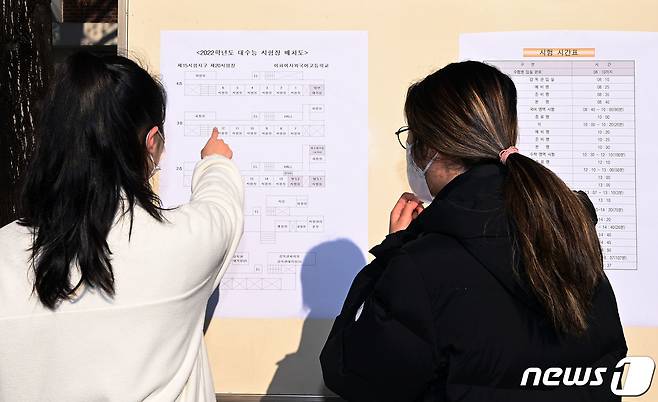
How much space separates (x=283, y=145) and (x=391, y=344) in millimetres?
895

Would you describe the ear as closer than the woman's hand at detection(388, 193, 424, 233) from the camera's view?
Yes

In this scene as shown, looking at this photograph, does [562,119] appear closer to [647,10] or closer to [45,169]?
[647,10]

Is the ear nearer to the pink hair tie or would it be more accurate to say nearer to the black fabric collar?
the black fabric collar

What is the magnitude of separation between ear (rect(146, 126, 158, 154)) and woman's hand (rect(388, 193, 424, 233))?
0.60m

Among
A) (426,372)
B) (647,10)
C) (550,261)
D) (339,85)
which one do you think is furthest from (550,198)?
(647,10)

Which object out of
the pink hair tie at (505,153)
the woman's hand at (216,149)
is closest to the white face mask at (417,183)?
the woman's hand at (216,149)

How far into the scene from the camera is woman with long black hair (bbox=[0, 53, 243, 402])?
1.25 metres

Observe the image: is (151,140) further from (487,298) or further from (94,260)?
(487,298)

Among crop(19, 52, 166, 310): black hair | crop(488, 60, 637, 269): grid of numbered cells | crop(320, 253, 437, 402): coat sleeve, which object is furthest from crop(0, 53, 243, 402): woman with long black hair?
crop(488, 60, 637, 269): grid of numbered cells

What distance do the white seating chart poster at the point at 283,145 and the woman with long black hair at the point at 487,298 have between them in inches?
25.5

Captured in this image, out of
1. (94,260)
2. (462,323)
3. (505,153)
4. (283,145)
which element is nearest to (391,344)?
(462,323)

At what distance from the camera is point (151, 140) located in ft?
4.62

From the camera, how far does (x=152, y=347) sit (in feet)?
4.28

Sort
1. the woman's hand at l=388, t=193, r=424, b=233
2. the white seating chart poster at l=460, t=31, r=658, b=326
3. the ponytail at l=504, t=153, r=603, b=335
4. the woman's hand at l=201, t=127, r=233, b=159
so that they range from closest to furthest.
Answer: the ponytail at l=504, t=153, r=603, b=335 → the woman's hand at l=388, t=193, r=424, b=233 → the woman's hand at l=201, t=127, r=233, b=159 → the white seating chart poster at l=460, t=31, r=658, b=326
